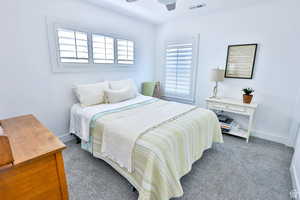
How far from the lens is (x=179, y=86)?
→ 12.5 ft

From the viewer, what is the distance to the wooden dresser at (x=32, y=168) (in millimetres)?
898

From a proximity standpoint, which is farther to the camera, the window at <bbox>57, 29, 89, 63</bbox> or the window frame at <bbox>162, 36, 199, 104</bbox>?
the window frame at <bbox>162, 36, 199, 104</bbox>

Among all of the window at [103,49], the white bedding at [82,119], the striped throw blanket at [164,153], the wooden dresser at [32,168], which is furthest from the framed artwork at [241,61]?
Result: the wooden dresser at [32,168]

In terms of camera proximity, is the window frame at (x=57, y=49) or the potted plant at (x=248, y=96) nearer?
the window frame at (x=57, y=49)

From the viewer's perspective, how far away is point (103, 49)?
2.95 m

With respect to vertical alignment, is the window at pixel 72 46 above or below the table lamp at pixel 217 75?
above

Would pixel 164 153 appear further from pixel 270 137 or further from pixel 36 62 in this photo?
pixel 270 137

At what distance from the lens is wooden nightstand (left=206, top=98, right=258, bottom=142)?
2646mm

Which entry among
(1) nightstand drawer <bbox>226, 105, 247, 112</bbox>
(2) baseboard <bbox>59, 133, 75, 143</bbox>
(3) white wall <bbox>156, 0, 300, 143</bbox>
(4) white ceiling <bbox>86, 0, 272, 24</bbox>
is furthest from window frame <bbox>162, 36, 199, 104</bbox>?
(2) baseboard <bbox>59, 133, 75, 143</bbox>

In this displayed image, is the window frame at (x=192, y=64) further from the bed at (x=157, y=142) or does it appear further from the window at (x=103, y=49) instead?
the window at (x=103, y=49)

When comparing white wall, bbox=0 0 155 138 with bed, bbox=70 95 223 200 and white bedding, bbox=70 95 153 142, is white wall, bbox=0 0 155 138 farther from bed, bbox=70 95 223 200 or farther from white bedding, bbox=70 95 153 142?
bed, bbox=70 95 223 200

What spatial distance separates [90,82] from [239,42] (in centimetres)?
296

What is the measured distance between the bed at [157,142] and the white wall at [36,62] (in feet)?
1.28

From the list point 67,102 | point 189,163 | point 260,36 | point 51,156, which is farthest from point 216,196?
point 260,36
